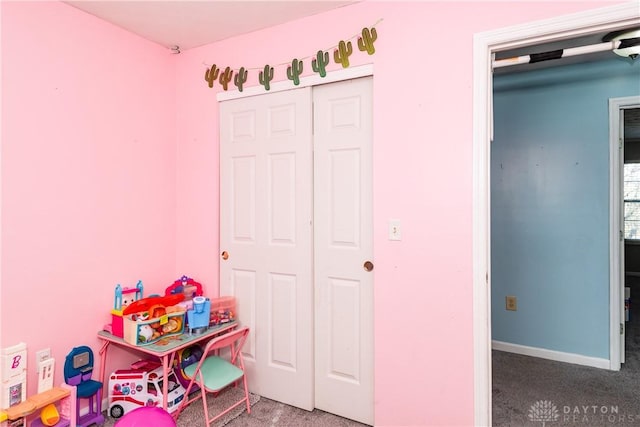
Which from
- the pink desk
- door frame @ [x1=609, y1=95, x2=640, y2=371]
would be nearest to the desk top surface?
the pink desk

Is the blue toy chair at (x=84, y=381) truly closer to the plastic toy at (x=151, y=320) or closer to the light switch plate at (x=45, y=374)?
the light switch plate at (x=45, y=374)

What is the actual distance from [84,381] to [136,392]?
0.96ft

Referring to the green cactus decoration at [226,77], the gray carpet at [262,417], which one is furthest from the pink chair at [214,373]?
the green cactus decoration at [226,77]

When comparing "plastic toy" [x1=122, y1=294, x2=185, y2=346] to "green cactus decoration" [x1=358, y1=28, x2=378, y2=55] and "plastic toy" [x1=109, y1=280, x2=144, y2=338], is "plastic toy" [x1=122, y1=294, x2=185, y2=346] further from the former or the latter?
"green cactus decoration" [x1=358, y1=28, x2=378, y2=55]

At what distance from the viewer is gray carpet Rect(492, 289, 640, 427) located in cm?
227

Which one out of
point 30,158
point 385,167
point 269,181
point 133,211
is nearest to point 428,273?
point 385,167

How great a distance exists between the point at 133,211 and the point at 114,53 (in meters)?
1.02

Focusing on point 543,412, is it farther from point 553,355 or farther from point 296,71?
point 296,71

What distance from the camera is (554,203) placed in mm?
3131

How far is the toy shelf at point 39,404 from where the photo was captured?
183cm

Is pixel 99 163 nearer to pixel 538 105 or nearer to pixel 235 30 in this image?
pixel 235 30

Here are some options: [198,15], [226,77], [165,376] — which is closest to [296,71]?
[226,77]

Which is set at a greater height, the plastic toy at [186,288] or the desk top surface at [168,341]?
the plastic toy at [186,288]

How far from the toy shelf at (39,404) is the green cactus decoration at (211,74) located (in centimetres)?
207
